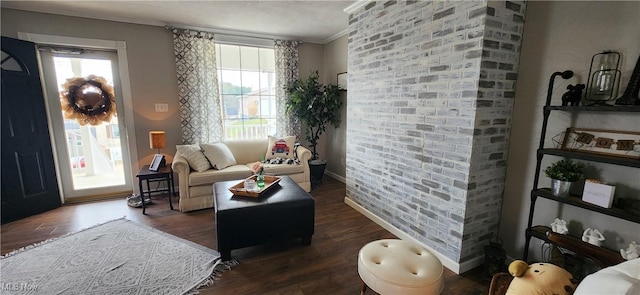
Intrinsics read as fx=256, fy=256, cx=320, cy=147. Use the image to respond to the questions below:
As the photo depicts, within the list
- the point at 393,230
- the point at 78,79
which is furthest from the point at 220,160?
the point at 393,230

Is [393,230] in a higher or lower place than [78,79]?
lower

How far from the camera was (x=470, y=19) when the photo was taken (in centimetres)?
178

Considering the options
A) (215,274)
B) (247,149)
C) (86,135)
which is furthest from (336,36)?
(86,135)

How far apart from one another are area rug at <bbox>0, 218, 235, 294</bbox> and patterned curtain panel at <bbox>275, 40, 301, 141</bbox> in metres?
2.50

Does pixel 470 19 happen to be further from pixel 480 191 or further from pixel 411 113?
pixel 480 191

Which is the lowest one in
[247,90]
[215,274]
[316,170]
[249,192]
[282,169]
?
[215,274]

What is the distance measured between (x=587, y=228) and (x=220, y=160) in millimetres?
3563

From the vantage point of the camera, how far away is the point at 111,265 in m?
2.08

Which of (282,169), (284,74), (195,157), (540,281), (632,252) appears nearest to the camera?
(540,281)

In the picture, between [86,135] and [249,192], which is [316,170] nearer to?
[249,192]

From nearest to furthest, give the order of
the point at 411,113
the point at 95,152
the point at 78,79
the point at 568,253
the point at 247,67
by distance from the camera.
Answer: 1. the point at 568,253
2. the point at 411,113
3. the point at 78,79
4. the point at 95,152
5. the point at 247,67


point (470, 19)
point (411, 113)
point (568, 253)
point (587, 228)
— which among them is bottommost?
point (568, 253)

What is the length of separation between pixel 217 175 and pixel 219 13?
1995mm

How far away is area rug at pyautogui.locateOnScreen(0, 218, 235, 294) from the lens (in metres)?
1.84
